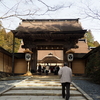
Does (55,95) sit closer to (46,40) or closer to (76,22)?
(46,40)

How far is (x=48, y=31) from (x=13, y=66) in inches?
220

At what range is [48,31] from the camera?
1387cm

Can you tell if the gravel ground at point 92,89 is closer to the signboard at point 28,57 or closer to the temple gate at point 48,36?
the temple gate at point 48,36

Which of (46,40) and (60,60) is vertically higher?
(46,40)

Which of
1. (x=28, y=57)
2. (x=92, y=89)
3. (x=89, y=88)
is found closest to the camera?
(x=92, y=89)

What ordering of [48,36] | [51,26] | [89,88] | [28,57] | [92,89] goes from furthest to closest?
[51,26] < [48,36] < [28,57] < [89,88] < [92,89]

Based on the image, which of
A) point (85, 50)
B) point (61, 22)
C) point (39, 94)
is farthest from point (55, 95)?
point (85, 50)

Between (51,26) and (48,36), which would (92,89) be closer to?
(48,36)

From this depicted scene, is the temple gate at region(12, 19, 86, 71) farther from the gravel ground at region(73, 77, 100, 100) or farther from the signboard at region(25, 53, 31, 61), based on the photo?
the gravel ground at region(73, 77, 100, 100)

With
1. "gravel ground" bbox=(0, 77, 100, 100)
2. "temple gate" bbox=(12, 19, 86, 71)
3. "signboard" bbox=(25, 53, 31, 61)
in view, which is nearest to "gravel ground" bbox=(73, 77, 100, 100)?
"gravel ground" bbox=(0, 77, 100, 100)

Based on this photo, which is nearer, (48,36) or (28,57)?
(28,57)

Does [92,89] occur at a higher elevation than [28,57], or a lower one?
lower

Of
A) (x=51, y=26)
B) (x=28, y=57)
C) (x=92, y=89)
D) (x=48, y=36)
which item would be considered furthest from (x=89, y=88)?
(x=51, y=26)

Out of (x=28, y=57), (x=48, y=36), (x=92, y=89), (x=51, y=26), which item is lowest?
(x=92, y=89)
